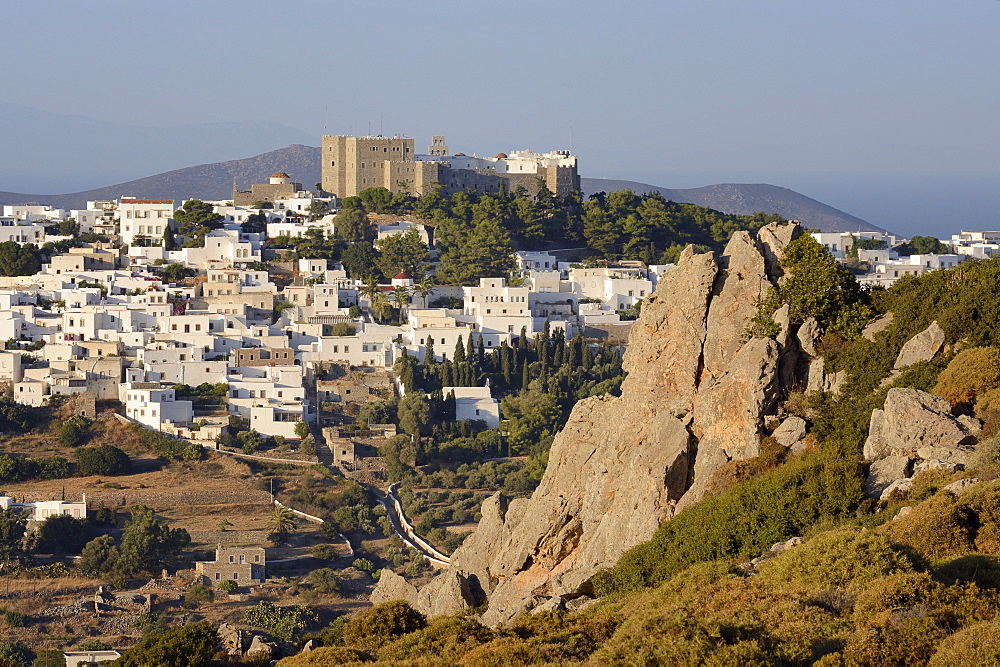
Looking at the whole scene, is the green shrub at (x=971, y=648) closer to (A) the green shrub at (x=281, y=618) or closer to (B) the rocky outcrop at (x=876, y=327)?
(B) the rocky outcrop at (x=876, y=327)

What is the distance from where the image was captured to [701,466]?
16.0 m

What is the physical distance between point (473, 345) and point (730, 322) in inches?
1140

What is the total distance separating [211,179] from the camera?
489ft

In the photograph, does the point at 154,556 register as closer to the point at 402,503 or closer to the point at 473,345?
the point at 402,503

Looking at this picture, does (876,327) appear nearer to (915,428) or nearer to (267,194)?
(915,428)

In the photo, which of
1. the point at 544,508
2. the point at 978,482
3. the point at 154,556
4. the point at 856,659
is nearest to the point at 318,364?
the point at 154,556

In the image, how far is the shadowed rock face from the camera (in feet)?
52.4

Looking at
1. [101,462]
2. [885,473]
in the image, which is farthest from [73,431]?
[885,473]

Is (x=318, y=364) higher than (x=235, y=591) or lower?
higher

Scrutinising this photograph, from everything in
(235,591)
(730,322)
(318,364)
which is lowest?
(235,591)

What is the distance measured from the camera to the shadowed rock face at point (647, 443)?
16.0 m

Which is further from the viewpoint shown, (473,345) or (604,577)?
(473,345)

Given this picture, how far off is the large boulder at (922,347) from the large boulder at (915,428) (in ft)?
5.27

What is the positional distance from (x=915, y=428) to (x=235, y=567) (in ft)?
71.0
